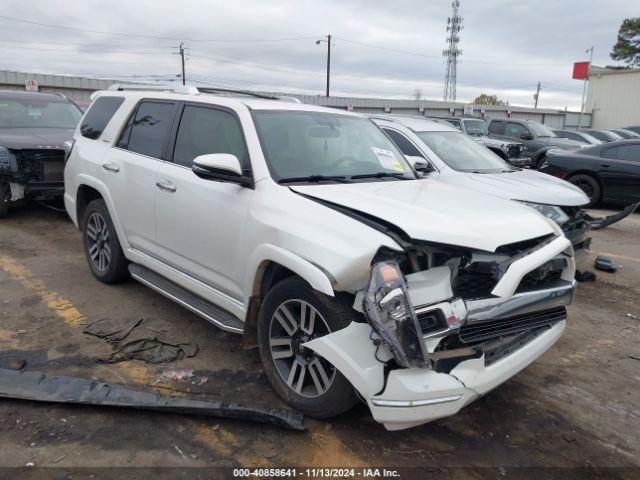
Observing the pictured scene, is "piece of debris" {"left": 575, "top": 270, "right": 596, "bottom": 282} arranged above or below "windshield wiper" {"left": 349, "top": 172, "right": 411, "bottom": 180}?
below

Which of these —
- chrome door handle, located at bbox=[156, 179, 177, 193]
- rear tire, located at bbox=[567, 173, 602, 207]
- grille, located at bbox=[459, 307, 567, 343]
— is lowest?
rear tire, located at bbox=[567, 173, 602, 207]

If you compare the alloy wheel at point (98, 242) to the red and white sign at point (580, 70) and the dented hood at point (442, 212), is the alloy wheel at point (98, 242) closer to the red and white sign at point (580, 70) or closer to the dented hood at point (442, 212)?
the dented hood at point (442, 212)

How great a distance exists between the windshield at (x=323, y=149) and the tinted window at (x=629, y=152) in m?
8.41

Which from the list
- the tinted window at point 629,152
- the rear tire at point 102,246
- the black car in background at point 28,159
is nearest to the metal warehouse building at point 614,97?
the tinted window at point 629,152

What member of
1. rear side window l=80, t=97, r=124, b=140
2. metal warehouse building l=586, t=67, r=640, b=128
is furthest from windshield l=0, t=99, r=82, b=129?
metal warehouse building l=586, t=67, r=640, b=128

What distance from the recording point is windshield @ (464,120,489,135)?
51.0 ft

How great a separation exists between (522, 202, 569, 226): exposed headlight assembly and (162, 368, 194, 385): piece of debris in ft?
13.2

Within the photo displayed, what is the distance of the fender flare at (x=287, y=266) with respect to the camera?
8.84 feet

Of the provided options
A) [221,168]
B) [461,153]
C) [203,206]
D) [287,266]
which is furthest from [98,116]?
[461,153]

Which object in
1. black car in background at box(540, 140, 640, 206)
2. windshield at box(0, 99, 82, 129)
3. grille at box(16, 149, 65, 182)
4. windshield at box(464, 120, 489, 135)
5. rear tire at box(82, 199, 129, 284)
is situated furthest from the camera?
windshield at box(464, 120, 489, 135)

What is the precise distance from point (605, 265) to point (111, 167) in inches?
231

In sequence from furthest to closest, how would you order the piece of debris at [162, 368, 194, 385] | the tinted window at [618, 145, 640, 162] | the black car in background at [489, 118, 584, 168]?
the black car in background at [489, 118, 584, 168], the tinted window at [618, 145, 640, 162], the piece of debris at [162, 368, 194, 385]

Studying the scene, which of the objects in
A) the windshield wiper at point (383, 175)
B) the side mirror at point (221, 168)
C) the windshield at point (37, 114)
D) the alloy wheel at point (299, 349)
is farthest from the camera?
the windshield at point (37, 114)

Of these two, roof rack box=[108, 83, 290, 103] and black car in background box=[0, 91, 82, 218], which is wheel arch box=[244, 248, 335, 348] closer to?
roof rack box=[108, 83, 290, 103]
